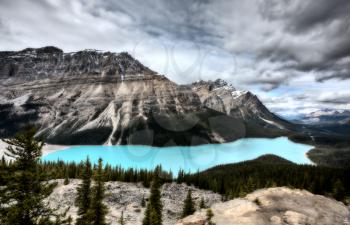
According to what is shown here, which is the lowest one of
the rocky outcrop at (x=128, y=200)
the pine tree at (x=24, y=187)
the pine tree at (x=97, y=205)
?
the rocky outcrop at (x=128, y=200)

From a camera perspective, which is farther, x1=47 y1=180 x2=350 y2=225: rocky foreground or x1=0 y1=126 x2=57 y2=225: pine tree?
x1=47 y1=180 x2=350 y2=225: rocky foreground

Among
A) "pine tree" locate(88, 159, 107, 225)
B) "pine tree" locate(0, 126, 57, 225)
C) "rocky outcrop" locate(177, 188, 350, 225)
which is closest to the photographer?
"pine tree" locate(0, 126, 57, 225)

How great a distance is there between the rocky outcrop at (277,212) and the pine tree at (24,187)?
12.0 metres


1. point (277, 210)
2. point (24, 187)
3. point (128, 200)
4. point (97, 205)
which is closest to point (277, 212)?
point (277, 210)

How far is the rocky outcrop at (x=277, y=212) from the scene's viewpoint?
21703 millimetres

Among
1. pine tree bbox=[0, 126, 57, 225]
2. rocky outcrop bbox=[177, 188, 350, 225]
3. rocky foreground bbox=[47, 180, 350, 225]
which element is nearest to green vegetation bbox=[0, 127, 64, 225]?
pine tree bbox=[0, 126, 57, 225]

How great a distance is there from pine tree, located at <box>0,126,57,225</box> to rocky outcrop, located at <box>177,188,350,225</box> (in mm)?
11989

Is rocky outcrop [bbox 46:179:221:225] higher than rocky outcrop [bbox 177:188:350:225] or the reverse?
the reverse

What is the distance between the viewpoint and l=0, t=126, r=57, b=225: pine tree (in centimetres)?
2028

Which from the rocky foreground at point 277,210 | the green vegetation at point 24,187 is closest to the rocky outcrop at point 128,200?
the rocky foreground at point 277,210

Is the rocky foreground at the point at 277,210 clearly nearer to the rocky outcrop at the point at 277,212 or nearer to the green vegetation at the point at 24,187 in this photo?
the rocky outcrop at the point at 277,212

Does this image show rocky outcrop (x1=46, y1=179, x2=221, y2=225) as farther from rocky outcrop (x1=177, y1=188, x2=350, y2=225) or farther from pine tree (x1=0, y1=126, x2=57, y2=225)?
rocky outcrop (x1=177, y1=188, x2=350, y2=225)

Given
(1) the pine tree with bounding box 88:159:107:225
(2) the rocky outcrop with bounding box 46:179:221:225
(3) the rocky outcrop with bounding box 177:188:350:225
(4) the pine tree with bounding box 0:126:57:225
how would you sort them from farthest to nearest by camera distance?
(2) the rocky outcrop with bounding box 46:179:221:225 → (1) the pine tree with bounding box 88:159:107:225 → (3) the rocky outcrop with bounding box 177:188:350:225 → (4) the pine tree with bounding box 0:126:57:225

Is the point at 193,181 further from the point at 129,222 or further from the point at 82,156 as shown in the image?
the point at 82,156
